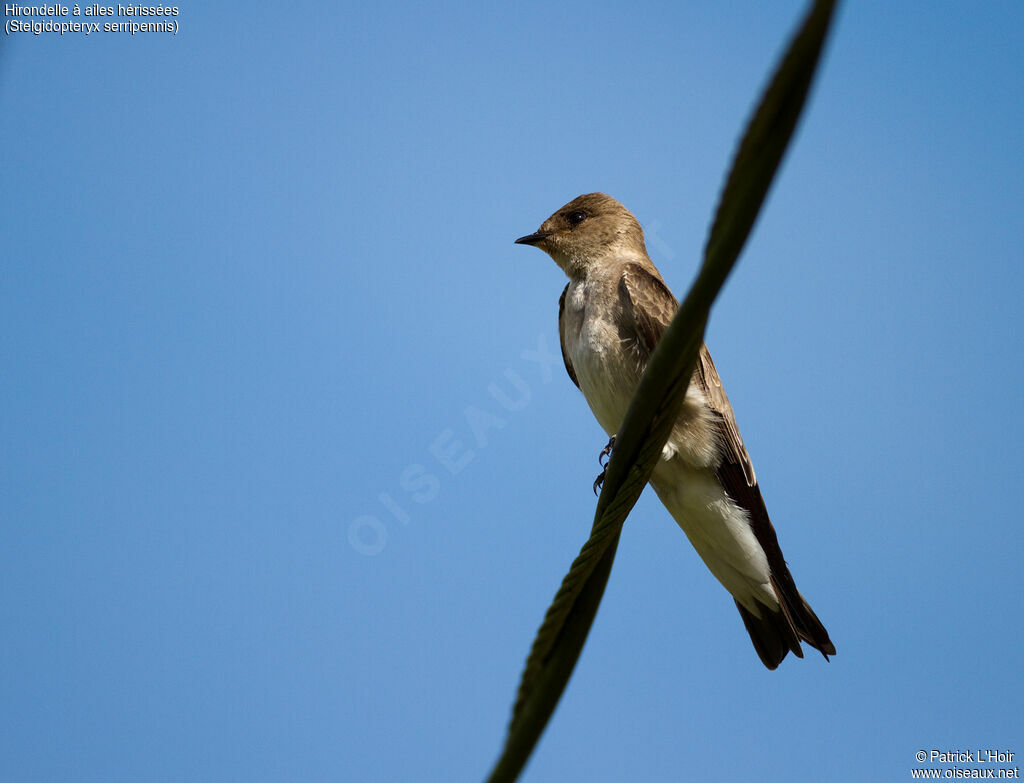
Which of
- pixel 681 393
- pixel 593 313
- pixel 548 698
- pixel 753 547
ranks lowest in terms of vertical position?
pixel 548 698

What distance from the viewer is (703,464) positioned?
4906 mm

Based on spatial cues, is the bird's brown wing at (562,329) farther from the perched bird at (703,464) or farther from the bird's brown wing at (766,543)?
the bird's brown wing at (766,543)

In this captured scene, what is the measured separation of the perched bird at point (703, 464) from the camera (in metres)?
4.91

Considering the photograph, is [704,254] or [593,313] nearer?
[704,254]

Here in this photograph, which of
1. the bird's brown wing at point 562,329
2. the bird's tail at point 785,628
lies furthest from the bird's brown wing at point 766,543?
the bird's brown wing at point 562,329

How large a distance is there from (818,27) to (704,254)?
0.53m

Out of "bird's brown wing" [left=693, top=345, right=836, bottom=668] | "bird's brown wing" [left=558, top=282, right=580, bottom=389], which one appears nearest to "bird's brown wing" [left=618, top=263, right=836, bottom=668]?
"bird's brown wing" [left=693, top=345, right=836, bottom=668]

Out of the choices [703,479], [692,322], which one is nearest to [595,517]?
[692,322]

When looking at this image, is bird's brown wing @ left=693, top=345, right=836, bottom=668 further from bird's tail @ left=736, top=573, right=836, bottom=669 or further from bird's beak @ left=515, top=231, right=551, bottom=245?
bird's beak @ left=515, top=231, right=551, bottom=245

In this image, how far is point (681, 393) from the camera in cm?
238

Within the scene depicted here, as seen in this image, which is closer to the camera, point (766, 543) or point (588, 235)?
point (766, 543)

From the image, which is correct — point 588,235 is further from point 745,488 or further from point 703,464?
point 745,488

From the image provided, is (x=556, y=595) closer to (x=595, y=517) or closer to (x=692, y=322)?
(x=595, y=517)

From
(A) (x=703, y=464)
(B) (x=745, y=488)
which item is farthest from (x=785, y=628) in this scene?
(A) (x=703, y=464)
